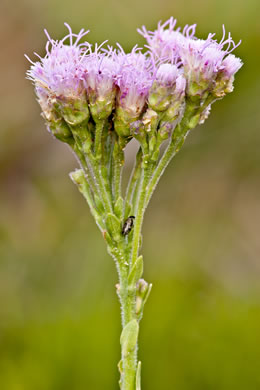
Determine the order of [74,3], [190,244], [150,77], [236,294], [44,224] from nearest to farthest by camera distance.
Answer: [150,77], [236,294], [190,244], [44,224], [74,3]

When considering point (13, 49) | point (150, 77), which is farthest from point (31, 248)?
point (150, 77)

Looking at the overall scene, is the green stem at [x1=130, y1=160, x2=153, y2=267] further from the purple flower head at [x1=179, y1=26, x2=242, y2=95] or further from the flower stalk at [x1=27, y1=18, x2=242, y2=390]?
the purple flower head at [x1=179, y1=26, x2=242, y2=95]

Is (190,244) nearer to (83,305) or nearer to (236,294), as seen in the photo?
(236,294)

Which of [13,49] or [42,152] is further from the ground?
[13,49]

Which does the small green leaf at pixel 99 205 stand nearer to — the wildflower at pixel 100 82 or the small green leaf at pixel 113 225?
the small green leaf at pixel 113 225

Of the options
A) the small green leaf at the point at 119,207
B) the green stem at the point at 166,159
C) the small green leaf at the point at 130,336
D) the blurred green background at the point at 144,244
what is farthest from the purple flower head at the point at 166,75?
the blurred green background at the point at 144,244

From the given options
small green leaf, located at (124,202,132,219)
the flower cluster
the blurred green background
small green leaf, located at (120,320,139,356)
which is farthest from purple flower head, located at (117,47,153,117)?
the blurred green background
